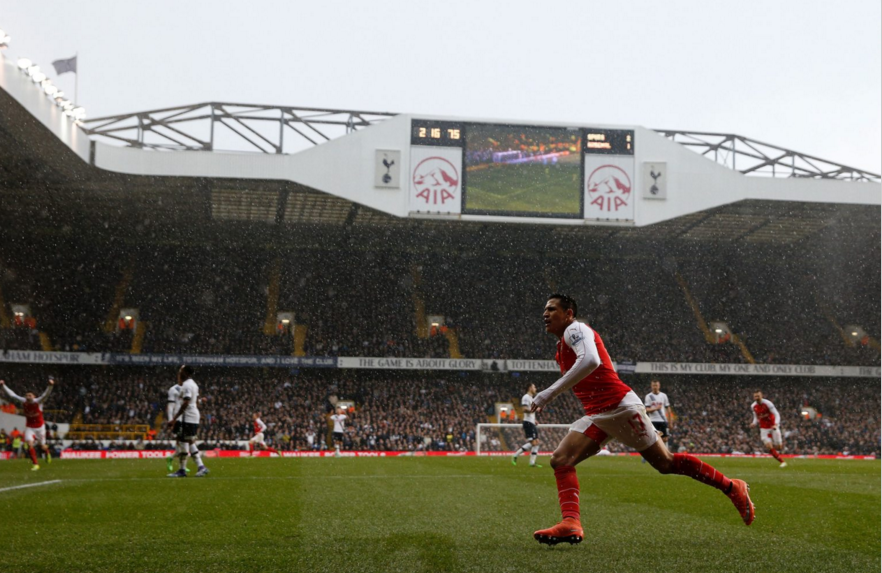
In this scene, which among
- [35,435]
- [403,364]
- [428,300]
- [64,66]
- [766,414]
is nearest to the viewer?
[35,435]

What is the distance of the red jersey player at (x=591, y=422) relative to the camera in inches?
276

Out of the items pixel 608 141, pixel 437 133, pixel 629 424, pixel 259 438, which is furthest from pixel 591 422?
pixel 608 141

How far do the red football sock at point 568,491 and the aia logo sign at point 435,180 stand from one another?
105 ft

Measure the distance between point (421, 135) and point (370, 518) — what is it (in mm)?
31315

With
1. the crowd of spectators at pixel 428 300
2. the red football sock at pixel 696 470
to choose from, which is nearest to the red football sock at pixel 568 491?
the red football sock at pixel 696 470

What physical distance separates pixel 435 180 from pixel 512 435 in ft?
40.9

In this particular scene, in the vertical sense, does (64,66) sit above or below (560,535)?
above

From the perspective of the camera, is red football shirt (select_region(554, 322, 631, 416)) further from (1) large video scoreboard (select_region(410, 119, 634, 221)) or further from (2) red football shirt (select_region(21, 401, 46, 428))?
(1) large video scoreboard (select_region(410, 119, 634, 221))

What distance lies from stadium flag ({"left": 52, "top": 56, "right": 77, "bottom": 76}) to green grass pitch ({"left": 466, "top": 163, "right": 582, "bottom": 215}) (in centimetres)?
1739

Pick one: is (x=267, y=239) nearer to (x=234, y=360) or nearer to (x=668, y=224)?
(x=234, y=360)

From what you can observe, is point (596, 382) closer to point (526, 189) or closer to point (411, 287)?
point (526, 189)

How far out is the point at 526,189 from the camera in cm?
3959

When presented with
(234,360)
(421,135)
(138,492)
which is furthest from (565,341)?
(234,360)

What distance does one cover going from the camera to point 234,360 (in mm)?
41531
